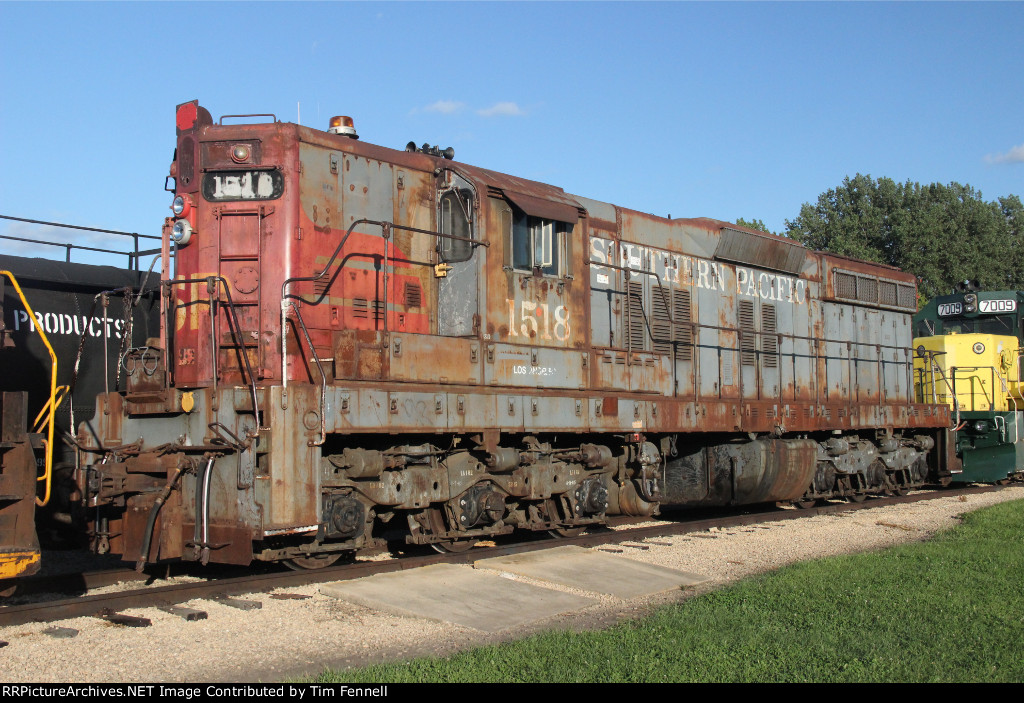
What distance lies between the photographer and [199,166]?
8.03 m

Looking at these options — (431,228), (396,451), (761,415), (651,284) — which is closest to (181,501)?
(396,451)

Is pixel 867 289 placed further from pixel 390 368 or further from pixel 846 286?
pixel 390 368

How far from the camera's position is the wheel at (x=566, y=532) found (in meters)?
10.0

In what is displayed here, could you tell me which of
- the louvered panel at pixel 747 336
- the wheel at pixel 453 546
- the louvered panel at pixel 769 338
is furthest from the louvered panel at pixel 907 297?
the wheel at pixel 453 546

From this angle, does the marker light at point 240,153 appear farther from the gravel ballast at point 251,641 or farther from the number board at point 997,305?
the number board at point 997,305

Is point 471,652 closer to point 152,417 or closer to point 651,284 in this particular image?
point 152,417

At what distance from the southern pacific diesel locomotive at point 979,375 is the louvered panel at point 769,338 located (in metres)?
4.99

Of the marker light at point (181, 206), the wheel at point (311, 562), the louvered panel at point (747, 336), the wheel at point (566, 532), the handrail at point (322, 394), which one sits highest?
the marker light at point (181, 206)

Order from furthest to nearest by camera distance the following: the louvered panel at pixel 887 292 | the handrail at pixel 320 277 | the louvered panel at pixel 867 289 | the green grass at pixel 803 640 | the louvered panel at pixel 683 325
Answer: the louvered panel at pixel 887 292 → the louvered panel at pixel 867 289 → the louvered panel at pixel 683 325 → the handrail at pixel 320 277 → the green grass at pixel 803 640

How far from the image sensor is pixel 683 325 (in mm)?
11711

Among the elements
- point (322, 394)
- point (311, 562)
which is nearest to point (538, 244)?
point (322, 394)

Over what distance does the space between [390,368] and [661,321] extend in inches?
189

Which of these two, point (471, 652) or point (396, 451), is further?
point (396, 451)

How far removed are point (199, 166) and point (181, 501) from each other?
2.92 meters
